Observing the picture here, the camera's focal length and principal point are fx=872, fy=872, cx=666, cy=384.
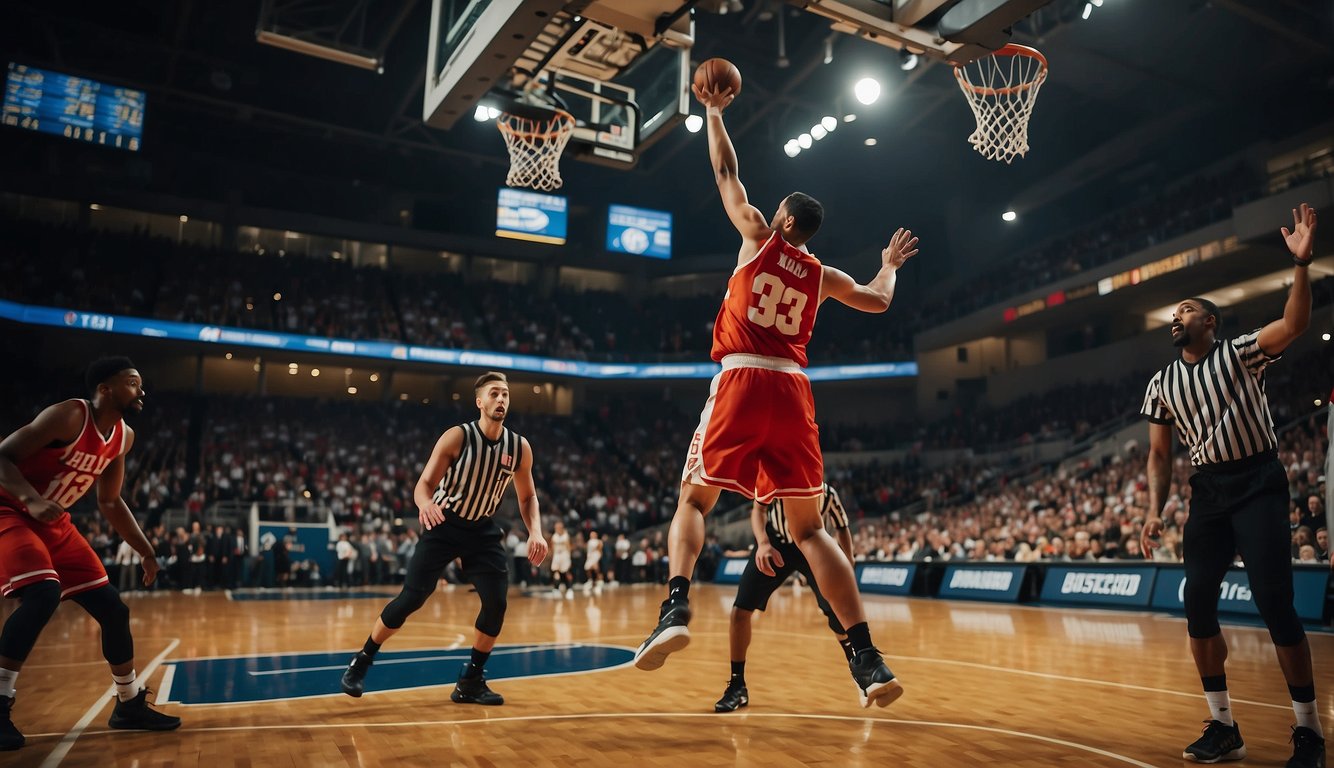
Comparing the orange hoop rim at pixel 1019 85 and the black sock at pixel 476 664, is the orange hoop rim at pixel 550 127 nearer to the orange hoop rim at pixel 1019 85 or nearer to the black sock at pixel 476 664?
the orange hoop rim at pixel 1019 85

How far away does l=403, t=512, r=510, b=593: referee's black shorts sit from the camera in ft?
18.2

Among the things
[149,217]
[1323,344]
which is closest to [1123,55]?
[1323,344]

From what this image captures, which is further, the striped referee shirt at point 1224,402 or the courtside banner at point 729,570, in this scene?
the courtside banner at point 729,570

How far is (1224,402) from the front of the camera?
4.17m

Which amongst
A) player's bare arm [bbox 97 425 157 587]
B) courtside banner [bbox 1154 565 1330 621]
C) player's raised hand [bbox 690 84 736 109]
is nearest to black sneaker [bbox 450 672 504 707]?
player's bare arm [bbox 97 425 157 587]

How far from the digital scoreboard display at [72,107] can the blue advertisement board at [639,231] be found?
14.2 m

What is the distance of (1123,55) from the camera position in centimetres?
2123

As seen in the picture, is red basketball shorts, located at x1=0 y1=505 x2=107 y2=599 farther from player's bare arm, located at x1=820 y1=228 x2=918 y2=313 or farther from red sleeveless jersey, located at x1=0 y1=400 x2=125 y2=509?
player's bare arm, located at x1=820 y1=228 x2=918 y2=313

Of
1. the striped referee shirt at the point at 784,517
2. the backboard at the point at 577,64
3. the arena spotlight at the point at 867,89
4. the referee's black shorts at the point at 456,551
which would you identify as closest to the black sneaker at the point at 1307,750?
the striped referee shirt at the point at 784,517

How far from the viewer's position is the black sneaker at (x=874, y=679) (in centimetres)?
359

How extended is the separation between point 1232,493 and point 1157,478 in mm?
425

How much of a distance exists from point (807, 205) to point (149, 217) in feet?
103

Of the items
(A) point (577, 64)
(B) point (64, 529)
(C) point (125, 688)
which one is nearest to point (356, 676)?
(C) point (125, 688)

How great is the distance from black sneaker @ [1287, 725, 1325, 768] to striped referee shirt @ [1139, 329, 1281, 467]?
1.23 meters
